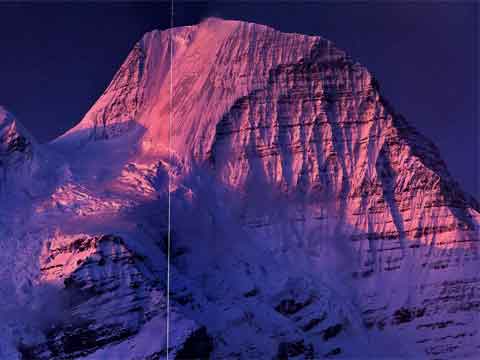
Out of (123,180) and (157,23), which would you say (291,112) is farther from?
(157,23)

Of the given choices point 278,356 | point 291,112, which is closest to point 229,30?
point 291,112

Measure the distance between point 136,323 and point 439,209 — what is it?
70.5 ft

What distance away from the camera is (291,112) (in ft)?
291

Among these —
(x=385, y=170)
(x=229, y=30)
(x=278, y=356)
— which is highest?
(x=229, y=30)

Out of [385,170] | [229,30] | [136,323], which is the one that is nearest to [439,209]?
[385,170]

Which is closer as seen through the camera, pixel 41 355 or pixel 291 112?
pixel 41 355

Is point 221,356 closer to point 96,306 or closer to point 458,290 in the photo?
point 96,306

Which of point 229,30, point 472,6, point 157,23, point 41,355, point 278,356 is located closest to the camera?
point 472,6

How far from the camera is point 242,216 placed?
83.9 meters

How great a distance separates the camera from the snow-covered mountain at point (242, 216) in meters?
76.1

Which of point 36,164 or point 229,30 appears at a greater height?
point 229,30

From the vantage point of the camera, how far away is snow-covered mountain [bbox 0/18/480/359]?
76125 millimetres

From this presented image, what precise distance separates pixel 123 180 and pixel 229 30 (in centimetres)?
1015

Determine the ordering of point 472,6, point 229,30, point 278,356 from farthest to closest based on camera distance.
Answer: point 229,30, point 278,356, point 472,6
